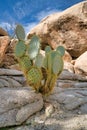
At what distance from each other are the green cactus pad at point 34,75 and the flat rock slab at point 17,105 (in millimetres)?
231

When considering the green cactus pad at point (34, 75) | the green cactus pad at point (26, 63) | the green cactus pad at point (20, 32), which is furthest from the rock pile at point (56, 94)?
the green cactus pad at point (20, 32)

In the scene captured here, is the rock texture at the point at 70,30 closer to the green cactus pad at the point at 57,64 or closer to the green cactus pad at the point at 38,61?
the green cactus pad at the point at 57,64

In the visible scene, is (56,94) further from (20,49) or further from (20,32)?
(20,32)

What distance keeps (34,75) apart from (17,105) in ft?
2.54

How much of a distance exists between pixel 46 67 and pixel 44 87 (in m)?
0.42

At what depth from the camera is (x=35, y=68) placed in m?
5.96

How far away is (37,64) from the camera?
19.5 feet

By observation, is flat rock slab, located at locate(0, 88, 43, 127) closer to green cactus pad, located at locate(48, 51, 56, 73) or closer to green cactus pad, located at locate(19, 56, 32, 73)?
green cactus pad, located at locate(19, 56, 32, 73)

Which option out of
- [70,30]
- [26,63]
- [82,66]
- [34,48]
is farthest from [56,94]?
[70,30]

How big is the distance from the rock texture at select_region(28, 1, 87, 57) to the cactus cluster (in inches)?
189

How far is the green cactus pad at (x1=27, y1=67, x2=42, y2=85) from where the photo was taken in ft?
19.4

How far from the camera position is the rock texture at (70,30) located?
1091cm

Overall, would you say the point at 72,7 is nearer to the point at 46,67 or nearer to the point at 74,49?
the point at 74,49

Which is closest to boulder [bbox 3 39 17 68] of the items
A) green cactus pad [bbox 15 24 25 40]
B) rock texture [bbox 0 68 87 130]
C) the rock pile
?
the rock pile
